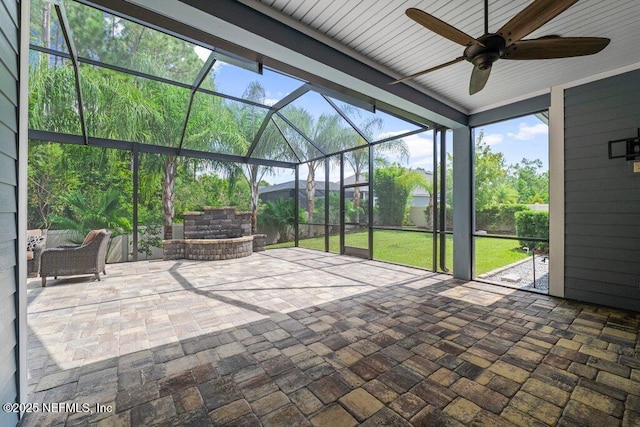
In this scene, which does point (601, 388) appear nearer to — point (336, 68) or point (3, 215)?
point (336, 68)

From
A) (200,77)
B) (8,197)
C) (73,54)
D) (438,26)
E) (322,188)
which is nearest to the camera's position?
(8,197)

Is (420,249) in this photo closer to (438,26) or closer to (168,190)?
(438,26)

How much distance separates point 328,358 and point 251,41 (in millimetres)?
2923

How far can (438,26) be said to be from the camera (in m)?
1.97

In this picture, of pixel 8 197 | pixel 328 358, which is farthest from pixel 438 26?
pixel 8 197

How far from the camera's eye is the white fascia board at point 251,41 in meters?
2.08

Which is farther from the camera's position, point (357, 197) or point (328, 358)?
point (357, 197)

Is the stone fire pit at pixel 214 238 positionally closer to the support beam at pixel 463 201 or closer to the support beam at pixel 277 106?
the support beam at pixel 277 106

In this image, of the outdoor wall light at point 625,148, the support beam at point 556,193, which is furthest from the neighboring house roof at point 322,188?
the outdoor wall light at point 625,148

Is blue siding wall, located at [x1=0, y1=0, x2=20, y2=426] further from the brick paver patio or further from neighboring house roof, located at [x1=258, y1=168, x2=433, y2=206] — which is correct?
neighboring house roof, located at [x1=258, y1=168, x2=433, y2=206]

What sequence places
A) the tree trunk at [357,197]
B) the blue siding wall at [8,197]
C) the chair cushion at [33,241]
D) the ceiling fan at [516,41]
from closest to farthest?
the blue siding wall at [8,197]
the ceiling fan at [516,41]
the chair cushion at [33,241]
the tree trunk at [357,197]

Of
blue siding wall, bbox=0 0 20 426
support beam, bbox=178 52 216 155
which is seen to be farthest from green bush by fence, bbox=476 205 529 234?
blue siding wall, bbox=0 0 20 426

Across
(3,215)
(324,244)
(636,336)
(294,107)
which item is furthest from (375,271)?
(3,215)

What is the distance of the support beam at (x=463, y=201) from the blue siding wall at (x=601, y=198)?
4.28ft
